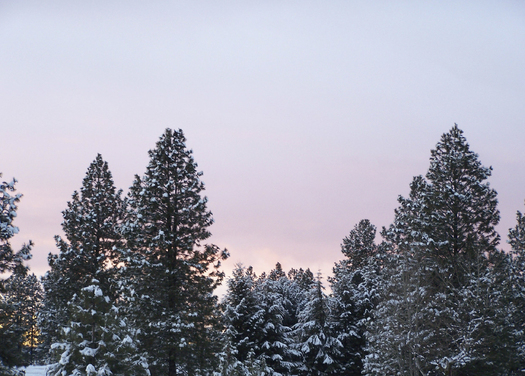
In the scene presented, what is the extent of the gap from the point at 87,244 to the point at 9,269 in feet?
32.2

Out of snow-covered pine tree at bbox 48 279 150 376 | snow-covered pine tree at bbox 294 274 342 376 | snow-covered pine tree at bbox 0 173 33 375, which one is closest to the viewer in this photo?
snow-covered pine tree at bbox 48 279 150 376

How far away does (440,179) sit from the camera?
30.1 metres

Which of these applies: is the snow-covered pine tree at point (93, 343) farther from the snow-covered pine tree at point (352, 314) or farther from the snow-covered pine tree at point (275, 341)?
the snow-covered pine tree at point (352, 314)

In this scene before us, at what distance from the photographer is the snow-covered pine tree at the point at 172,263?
2520 cm

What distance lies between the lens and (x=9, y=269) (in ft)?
72.7

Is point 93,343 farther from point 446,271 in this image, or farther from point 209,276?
point 446,271

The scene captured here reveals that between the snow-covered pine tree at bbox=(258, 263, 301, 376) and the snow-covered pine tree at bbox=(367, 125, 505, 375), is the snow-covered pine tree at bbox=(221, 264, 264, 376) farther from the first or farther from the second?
the snow-covered pine tree at bbox=(367, 125, 505, 375)

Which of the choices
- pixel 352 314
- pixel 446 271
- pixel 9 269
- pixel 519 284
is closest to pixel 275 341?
pixel 352 314

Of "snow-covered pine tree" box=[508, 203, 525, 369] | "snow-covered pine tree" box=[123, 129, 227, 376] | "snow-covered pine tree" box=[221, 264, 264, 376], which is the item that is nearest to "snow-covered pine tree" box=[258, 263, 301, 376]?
"snow-covered pine tree" box=[221, 264, 264, 376]

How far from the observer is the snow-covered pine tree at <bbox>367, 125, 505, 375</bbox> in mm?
25438

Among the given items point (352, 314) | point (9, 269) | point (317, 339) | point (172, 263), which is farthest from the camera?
point (352, 314)

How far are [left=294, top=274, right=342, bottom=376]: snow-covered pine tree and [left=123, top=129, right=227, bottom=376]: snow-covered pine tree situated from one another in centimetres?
1643

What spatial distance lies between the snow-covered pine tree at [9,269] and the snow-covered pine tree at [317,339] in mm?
25145

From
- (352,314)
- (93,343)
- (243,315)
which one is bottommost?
(93,343)
